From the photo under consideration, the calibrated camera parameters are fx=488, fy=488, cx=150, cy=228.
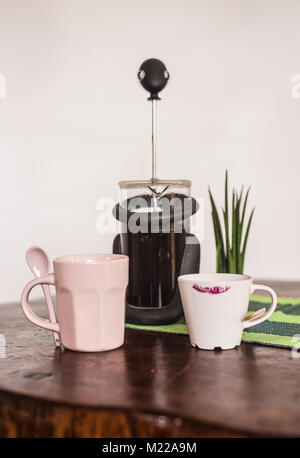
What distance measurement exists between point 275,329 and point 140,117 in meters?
0.98

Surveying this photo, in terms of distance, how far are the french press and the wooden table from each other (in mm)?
113

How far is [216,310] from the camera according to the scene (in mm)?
506

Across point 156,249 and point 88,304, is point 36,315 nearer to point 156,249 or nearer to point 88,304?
point 88,304

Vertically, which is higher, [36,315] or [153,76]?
[153,76]

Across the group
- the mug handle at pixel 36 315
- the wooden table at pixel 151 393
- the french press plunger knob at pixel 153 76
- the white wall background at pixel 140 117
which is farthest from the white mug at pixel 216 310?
A: the white wall background at pixel 140 117

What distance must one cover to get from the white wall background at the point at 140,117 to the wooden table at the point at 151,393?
90cm

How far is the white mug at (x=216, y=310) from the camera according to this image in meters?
0.50

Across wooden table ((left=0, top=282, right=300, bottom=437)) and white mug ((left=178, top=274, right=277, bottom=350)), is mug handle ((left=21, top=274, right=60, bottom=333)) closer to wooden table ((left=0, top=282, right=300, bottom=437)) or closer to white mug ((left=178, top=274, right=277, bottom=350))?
wooden table ((left=0, top=282, right=300, bottom=437))

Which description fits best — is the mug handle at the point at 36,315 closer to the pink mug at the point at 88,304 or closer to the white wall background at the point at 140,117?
the pink mug at the point at 88,304

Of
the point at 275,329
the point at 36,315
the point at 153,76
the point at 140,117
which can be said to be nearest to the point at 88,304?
the point at 36,315

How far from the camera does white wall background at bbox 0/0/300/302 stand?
1348 mm

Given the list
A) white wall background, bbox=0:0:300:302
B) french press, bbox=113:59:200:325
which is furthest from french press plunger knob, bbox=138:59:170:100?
white wall background, bbox=0:0:300:302

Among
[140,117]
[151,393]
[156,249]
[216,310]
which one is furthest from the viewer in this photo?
[140,117]

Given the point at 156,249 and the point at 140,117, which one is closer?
the point at 156,249
